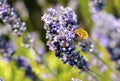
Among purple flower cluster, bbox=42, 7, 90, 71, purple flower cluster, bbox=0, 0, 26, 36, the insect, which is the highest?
purple flower cluster, bbox=0, 0, 26, 36

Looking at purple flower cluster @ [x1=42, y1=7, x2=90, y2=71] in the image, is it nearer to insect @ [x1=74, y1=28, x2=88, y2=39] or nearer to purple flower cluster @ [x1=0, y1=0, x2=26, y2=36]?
insect @ [x1=74, y1=28, x2=88, y2=39]

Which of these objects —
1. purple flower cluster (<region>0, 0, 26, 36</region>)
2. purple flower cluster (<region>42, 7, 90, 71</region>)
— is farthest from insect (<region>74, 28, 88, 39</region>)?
purple flower cluster (<region>0, 0, 26, 36</region>)

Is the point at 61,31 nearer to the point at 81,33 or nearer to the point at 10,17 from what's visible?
the point at 81,33

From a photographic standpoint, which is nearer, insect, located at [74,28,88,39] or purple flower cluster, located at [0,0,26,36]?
insect, located at [74,28,88,39]

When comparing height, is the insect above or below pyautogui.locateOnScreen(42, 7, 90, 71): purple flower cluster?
above

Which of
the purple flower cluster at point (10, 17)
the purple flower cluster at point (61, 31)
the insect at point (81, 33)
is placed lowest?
the purple flower cluster at point (61, 31)

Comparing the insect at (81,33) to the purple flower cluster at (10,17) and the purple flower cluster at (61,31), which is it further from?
the purple flower cluster at (10,17)

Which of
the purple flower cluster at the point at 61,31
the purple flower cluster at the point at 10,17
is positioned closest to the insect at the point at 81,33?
the purple flower cluster at the point at 61,31
